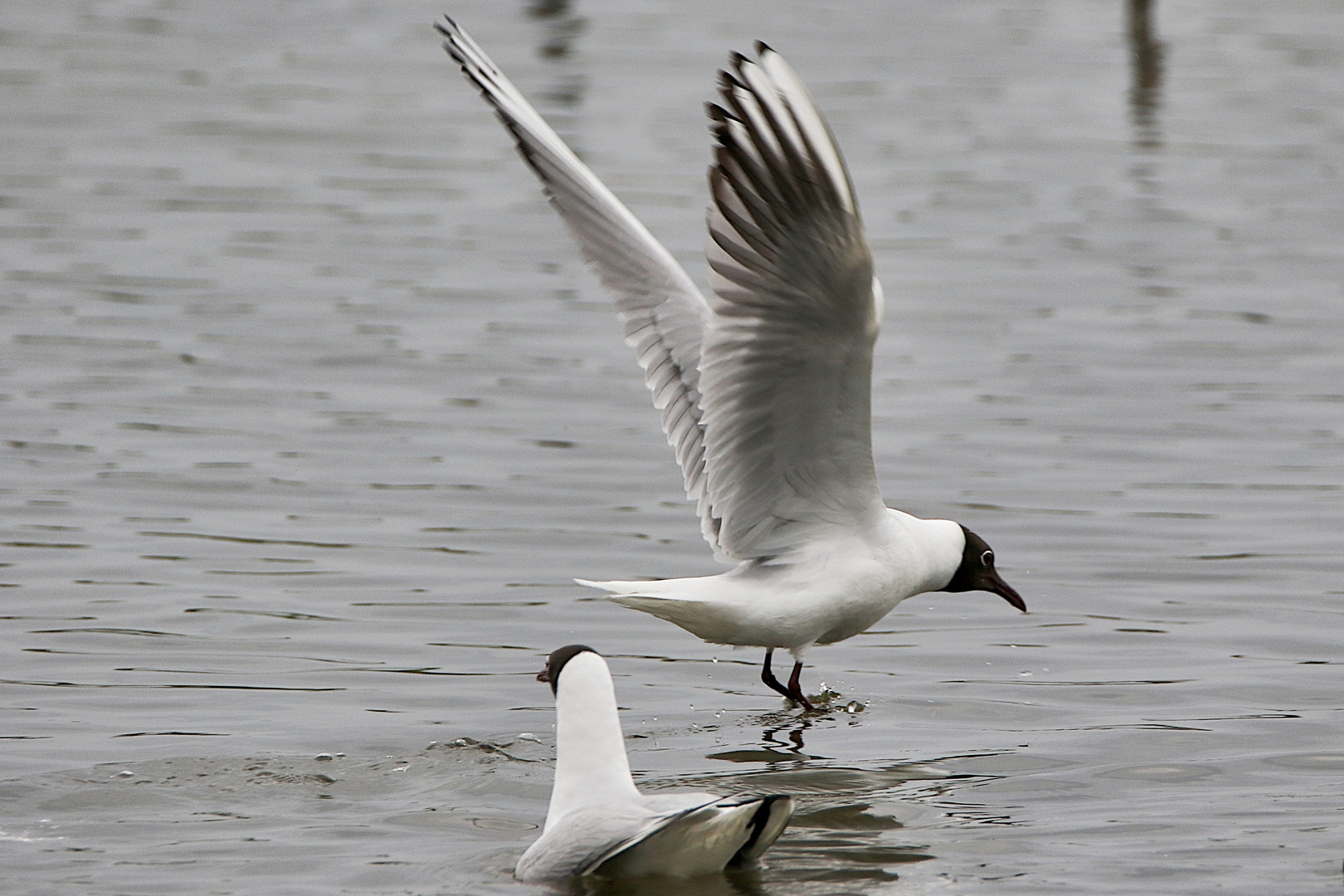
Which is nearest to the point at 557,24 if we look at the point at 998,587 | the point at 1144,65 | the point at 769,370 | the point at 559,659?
the point at 1144,65

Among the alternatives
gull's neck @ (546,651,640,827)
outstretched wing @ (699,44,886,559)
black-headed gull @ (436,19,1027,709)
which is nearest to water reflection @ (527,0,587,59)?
black-headed gull @ (436,19,1027,709)

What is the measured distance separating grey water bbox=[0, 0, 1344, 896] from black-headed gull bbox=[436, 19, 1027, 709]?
541mm

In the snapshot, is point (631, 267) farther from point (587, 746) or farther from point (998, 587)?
point (587, 746)

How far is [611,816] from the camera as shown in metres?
5.27

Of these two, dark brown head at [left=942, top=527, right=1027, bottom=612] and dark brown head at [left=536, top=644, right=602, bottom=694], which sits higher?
dark brown head at [left=536, top=644, right=602, bottom=694]

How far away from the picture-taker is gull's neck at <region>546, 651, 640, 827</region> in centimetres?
539

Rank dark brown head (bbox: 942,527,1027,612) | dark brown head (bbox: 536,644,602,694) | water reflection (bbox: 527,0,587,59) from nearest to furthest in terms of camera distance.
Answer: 1. dark brown head (bbox: 536,644,602,694)
2. dark brown head (bbox: 942,527,1027,612)
3. water reflection (bbox: 527,0,587,59)

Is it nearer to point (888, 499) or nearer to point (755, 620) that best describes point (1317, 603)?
point (888, 499)

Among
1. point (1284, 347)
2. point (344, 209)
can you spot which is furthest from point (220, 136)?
point (1284, 347)

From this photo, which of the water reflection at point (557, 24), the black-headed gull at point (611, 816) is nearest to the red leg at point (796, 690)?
the black-headed gull at point (611, 816)

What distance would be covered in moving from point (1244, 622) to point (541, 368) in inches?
218

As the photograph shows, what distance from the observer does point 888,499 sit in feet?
34.2

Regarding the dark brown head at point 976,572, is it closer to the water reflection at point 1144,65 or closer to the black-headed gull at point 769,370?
the black-headed gull at point 769,370

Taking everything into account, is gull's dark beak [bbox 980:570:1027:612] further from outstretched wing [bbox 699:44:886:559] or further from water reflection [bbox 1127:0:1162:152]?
water reflection [bbox 1127:0:1162:152]
